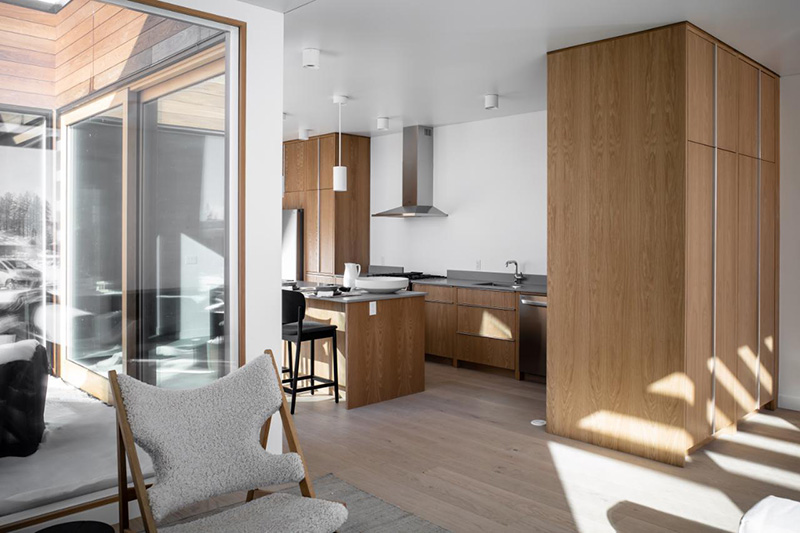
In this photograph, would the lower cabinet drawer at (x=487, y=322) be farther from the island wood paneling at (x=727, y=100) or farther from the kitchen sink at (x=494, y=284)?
the island wood paneling at (x=727, y=100)

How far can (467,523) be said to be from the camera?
2.95 metres

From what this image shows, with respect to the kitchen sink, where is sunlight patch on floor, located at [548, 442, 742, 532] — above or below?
below

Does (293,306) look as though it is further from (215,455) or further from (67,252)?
(215,455)

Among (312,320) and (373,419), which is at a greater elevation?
(312,320)

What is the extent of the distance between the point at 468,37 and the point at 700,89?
4.70 ft

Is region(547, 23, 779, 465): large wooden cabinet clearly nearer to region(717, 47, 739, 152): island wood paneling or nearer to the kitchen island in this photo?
region(717, 47, 739, 152): island wood paneling

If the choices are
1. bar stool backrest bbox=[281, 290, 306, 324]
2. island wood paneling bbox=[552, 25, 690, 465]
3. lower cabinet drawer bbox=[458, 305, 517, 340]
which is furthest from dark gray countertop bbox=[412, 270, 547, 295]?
bar stool backrest bbox=[281, 290, 306, 324]

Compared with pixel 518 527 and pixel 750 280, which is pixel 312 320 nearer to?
pixel 518 527

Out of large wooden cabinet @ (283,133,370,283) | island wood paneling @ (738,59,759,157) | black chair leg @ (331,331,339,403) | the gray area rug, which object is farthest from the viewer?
large wooden cabinet @ (283,133,370,283)

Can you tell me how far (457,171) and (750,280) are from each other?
3.36 meters

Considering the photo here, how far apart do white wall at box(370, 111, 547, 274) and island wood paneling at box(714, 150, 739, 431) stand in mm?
2109

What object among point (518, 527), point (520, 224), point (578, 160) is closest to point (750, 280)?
point (578, 160)

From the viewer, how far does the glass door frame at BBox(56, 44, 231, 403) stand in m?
2.81

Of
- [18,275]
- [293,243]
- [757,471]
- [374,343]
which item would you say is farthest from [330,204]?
[757,471]
